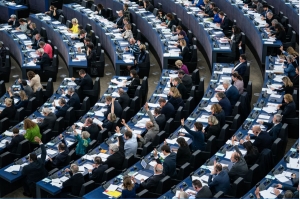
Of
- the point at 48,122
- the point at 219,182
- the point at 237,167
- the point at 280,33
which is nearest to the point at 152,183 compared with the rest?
the point at 219,182

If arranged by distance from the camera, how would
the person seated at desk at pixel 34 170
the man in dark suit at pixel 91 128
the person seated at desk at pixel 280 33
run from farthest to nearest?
1. the person seated at desk at pixel 280 33
2. the man in dark suit at pixel 91 128
3. the person seated at desk at pixel 34 170

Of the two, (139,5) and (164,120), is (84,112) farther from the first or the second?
(139,5)

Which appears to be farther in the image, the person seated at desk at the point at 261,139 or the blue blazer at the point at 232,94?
the blue blazer at the point at 232,94

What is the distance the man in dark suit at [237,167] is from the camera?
46.9ft

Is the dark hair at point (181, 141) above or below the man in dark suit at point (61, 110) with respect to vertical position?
above

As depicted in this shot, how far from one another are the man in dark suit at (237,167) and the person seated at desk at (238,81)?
4.65 m

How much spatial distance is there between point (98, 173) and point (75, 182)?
0.57 m

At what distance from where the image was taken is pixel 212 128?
53.7 feet

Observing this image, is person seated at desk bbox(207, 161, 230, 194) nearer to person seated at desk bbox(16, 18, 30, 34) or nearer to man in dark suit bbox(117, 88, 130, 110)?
man in dark suit bbox(117, 88, 130, 110)

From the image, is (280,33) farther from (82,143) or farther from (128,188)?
(128,188)

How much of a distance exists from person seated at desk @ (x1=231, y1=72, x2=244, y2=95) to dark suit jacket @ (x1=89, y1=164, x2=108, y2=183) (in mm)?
5239

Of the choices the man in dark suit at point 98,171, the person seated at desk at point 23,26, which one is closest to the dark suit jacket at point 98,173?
the man in dark suit at point 98,171

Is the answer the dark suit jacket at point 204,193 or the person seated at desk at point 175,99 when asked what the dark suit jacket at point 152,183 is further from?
the person seated at desk at point 175,99

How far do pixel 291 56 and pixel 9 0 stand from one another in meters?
14.5
